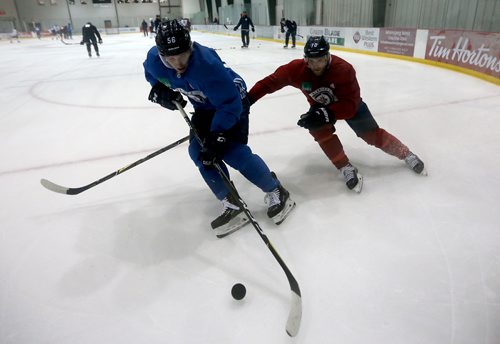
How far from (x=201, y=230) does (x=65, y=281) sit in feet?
2.08

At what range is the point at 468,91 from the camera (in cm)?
426

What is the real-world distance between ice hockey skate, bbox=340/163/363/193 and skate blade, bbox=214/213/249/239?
693 millimetres

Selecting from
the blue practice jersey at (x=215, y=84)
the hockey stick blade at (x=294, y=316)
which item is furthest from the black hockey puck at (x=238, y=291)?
the blue practice jersey at (x=215, y=84)

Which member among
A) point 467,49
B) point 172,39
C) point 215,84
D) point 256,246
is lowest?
point 256,246

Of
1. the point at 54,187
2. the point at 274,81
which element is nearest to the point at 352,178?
the point at 274,81

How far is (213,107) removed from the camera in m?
1.72

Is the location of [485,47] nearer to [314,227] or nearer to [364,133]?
[364,133]

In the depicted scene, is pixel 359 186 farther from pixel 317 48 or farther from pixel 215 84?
pixel 215 84

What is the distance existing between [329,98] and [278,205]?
71cm

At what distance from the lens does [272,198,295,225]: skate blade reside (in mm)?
1761

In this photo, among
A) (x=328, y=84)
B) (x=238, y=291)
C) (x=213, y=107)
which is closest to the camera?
(x=238, y=291)

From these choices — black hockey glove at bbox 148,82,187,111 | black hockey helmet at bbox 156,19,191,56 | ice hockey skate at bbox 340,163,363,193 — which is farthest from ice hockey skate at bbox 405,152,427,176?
black hockey helmet at bbox 156,19,191,56

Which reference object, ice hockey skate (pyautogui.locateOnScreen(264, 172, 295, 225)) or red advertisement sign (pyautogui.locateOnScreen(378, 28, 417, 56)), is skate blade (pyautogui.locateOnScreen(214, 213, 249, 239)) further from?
red advertisement sign (pyautogui.locateOnScreen(378, 28, 417, 56))

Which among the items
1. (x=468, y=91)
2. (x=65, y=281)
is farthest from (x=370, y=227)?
(x=468, y=91)
